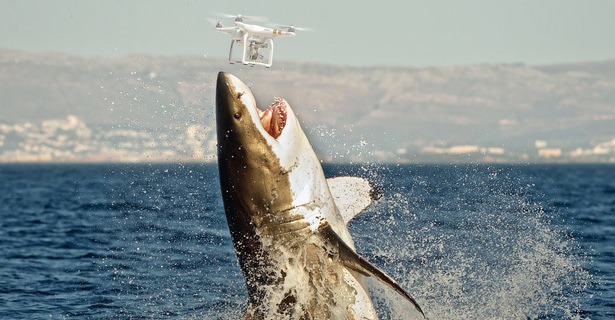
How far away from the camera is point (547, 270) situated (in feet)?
81.9

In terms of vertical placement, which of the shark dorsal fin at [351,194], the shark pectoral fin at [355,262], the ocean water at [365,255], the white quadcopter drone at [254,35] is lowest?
the ocean water at [365,255]

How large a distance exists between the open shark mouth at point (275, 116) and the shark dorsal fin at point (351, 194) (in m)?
2.27

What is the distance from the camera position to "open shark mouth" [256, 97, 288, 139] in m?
12.8

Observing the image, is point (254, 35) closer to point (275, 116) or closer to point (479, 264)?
point (275, 116)

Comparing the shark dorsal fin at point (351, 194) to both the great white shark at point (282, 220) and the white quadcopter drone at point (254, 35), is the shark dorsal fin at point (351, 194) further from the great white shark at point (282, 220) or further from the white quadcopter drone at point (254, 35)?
the white quadcopter drone at point (254, 35)

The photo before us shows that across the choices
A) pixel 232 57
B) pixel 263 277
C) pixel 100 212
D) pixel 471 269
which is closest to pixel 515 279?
pixel 471 269

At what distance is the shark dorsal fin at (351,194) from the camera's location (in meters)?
14.9

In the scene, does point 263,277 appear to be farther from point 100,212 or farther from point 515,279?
point 100,212

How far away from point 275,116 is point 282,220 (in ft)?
4.64

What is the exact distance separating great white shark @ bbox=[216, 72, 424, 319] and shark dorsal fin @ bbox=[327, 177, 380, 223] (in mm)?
721

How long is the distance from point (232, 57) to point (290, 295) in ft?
18.0

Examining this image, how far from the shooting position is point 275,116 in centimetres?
1279

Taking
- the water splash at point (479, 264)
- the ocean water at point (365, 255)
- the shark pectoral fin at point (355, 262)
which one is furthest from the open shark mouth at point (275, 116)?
the water splash at point (479, 264)

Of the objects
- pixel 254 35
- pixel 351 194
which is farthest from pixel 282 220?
pixel 254 35
